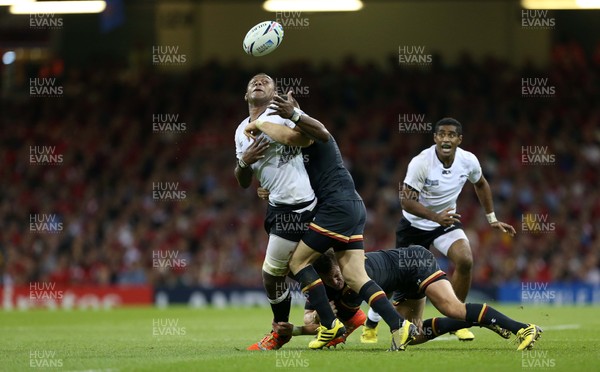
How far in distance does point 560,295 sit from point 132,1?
13903mm

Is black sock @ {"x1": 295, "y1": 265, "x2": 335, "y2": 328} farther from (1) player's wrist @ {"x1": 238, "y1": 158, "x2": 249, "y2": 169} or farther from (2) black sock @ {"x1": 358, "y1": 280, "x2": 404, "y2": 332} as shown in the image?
(1) player's wrist @ {"x1": 238, "y1": 158, "x2": 249, "y2": 169}

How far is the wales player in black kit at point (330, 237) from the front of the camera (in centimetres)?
896

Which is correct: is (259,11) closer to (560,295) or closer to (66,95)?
(66,95)

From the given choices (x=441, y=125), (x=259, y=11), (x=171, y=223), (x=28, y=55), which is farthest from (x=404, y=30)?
(x=441, y=125)

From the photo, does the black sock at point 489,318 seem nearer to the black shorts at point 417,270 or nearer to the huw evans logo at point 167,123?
Result: the black shorts at point 417,270

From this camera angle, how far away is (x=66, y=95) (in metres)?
29.5

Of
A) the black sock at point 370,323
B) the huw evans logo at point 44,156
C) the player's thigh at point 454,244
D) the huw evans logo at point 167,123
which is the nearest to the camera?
the black sock at point 370,323


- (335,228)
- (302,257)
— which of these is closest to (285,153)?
(335,228)

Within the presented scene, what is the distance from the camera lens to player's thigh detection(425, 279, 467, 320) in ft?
30.2

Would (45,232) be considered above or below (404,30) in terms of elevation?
below

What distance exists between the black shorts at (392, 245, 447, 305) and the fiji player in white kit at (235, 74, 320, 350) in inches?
43.8

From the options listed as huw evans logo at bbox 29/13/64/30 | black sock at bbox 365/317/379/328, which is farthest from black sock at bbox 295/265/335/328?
huw evans logo at bbox 29/13/64/30

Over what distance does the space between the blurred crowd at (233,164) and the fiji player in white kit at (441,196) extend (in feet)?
36.5

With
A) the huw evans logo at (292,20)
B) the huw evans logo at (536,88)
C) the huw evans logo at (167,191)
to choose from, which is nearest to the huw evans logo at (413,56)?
the huw evans logo at (536,88)
